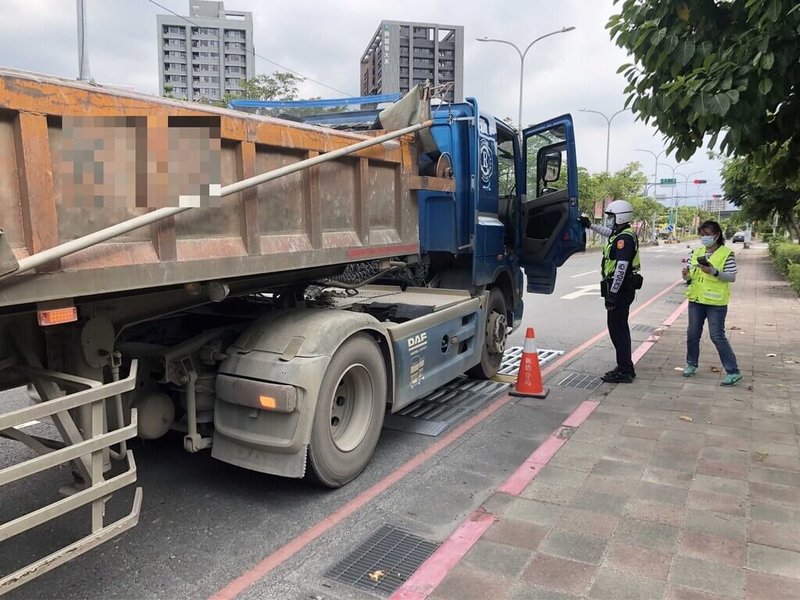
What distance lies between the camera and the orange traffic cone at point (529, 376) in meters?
6.16

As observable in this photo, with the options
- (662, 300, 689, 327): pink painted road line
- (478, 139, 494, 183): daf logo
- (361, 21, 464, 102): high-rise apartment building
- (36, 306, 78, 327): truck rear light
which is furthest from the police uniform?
(361, 21, 464, 102): high-rise apartment building

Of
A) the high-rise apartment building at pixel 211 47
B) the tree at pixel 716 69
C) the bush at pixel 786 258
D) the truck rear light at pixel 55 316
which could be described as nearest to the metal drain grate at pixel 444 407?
the tree at pixel 716 69

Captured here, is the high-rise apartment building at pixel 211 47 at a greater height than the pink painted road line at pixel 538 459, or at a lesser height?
greater

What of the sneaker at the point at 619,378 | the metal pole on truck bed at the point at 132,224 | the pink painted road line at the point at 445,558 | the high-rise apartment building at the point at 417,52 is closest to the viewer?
the metal pole on truck bed at the point at 132,224

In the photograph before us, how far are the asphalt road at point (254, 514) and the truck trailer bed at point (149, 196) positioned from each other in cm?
147

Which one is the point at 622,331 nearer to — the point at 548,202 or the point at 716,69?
the point at 548,202

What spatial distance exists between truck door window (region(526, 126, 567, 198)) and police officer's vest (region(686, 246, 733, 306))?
1.70 m

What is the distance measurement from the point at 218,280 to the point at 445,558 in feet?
6.25

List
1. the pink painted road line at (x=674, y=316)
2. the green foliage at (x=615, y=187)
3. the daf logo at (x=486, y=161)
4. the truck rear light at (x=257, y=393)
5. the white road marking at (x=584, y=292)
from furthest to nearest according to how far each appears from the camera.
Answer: the green foliage at (x=615, y=187) → the white road marking at (x=584, y=292) → the pink painted road line at (x=674, y=316) → the daf logo at (x=486, y=161) → the truck rear light at (x=257, y=393)

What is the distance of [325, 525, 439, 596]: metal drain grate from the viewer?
117 inches

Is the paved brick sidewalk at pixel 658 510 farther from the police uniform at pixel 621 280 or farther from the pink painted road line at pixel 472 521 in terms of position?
the police uniform at pixel 621 280

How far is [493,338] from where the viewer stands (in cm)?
665

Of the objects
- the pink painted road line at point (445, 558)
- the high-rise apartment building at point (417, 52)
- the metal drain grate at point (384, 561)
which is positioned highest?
the high-rise apartment building at point (417, 52)

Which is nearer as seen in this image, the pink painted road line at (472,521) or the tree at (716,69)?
the pink painted road line at (472,521)
